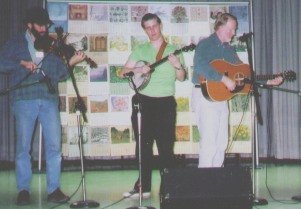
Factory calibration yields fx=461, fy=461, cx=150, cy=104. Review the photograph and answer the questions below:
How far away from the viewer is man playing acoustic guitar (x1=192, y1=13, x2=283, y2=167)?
4094 millimetres

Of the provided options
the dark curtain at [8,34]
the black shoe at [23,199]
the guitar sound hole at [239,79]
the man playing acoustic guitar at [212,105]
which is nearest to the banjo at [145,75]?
the man playing acoustic guitar at [212,105]

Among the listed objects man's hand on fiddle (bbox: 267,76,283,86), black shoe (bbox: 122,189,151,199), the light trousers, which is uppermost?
man's hand on fiddle (bbox: 267,76,283,86)

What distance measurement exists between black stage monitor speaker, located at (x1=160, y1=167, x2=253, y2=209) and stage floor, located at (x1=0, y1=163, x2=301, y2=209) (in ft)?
3.43

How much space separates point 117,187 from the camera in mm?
5062

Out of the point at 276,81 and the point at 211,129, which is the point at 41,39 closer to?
the point at 211,129

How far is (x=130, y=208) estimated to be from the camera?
153 inches

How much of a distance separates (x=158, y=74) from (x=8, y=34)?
123 inches

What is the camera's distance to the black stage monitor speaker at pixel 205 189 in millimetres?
2932

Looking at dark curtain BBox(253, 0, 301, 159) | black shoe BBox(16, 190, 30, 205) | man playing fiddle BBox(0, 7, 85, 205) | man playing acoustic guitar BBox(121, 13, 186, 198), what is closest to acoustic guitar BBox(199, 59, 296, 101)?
man playing acoustic guitar BBox(121, 13, 186, 198)

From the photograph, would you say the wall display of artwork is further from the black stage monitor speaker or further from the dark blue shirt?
the black stage monitor speaker

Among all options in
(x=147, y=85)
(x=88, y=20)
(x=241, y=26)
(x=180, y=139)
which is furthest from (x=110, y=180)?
(x=241, y=26)

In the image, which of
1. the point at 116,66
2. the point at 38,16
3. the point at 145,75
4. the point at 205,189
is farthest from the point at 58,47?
the point at 116,66

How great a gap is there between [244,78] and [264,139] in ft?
10.0

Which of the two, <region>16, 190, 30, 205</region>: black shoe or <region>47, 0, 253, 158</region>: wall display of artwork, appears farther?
<region>47, 0, 253, 158</region>: wall display of artwork
